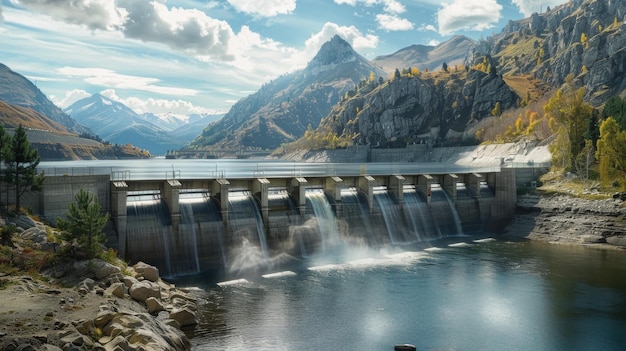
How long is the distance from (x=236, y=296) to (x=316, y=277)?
8.82 meters

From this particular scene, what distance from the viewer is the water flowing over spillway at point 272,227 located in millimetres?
40250

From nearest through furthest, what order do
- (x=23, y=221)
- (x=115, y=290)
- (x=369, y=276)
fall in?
1. (x=115, y=290)
2. (x=23, y=221)
3. (x=369, y=276)

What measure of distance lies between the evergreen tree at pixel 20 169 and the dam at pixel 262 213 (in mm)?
1898

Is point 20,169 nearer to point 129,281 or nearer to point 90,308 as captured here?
point 129,281

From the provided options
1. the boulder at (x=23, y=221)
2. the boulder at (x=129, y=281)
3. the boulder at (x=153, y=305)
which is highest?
the boulder at (x=23, y=221)

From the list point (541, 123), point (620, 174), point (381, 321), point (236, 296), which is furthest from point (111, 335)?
point (541, 123)

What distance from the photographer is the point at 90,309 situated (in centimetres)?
2348

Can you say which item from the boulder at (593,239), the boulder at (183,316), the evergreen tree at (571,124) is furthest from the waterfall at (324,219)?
the evergreen tree at (571,124)

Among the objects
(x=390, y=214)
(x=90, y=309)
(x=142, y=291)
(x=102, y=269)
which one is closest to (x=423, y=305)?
(x=142, y=291)

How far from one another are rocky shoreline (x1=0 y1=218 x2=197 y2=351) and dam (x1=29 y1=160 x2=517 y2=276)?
248 inches

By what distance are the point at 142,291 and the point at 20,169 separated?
15680 millimetres

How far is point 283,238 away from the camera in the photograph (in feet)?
154

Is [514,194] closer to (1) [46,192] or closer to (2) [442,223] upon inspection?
(2) [442,223]

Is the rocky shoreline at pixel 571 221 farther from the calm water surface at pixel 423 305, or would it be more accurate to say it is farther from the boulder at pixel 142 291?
the boulder at pixel 142 291
